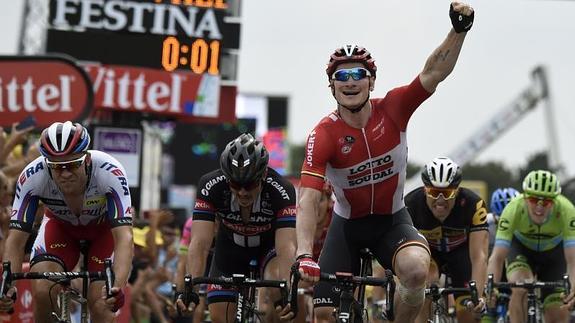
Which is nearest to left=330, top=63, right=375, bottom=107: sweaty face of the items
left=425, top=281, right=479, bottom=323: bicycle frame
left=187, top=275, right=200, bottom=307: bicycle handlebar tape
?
left=187, top=275, right=200, bottom=307: bicycle handlebar tape

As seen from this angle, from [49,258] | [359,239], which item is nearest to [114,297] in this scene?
[49,258]

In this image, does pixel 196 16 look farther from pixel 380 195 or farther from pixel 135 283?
pixel 380 195

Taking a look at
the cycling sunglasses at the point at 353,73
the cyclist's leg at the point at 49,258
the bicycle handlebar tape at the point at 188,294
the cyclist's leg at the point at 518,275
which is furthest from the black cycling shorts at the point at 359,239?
the cyclist's leg at the point at 518,275

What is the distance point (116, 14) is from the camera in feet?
82.0

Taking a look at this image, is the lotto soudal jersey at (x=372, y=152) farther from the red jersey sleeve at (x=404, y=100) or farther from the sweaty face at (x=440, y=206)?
the sweaty face at (x=440, y=206)

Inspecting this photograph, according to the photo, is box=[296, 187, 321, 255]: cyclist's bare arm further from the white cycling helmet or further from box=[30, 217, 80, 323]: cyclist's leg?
the white cycling helmet

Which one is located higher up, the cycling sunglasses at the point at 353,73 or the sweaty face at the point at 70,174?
the cycling sunglasses at the point at 353,73

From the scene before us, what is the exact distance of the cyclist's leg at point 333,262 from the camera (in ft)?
30.3

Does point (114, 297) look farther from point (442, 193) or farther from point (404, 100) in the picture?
point (442, 193)

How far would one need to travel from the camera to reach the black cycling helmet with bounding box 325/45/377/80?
9.28m

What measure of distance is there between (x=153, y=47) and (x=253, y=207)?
15.1 meters

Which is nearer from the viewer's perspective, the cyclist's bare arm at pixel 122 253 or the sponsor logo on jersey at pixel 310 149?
the sponsor logo on jersey at pixel 310 149

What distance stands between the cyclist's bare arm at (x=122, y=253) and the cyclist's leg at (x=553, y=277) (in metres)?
5.74

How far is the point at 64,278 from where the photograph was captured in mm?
9242
